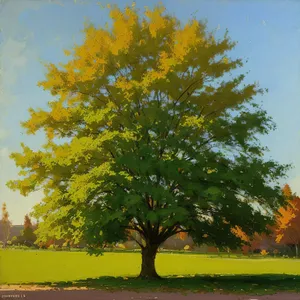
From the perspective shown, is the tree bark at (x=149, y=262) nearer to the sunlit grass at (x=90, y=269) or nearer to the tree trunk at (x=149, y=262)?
the tree trunk at (x=149, y=262)

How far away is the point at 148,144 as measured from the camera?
18.2 m

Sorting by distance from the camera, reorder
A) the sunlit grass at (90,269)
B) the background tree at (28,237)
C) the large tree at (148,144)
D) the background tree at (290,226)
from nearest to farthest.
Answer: the large tree at (148,144), the sunlit grass at (90,269), the background tree at (290,226), the background tree at (28,237)

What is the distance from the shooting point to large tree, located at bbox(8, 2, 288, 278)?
1750 cm

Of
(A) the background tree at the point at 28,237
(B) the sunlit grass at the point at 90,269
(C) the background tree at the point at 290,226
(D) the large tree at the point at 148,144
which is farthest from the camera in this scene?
(A) the background tree at the point at 28,237

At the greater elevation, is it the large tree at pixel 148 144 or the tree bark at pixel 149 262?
the large tree at pixel 148 144

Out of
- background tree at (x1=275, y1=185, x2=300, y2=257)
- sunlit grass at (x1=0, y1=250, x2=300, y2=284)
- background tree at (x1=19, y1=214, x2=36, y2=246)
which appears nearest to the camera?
sunlit grass at (x1=0, y1=250, x2=300, y2=284)

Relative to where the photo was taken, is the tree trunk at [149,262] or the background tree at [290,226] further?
the background tree at [290,226]

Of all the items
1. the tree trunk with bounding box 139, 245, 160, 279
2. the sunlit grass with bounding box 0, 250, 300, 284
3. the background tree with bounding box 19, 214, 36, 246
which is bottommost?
the sunlit grass with bounding box 0, 250, 300, 284

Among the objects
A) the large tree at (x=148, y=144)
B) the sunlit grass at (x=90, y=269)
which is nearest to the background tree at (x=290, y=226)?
the sunlit grass at (x=90, y=269)

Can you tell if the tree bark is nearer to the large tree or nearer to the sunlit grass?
the large tree

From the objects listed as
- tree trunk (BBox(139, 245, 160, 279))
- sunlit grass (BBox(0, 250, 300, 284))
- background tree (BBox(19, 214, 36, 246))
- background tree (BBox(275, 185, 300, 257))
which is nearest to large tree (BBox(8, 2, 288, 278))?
tree trunk (BBox(139, 245, 160, 279))

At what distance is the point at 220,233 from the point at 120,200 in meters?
5.49

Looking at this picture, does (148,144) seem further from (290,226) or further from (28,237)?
(28,237)

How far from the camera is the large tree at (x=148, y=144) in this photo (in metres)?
17.5
